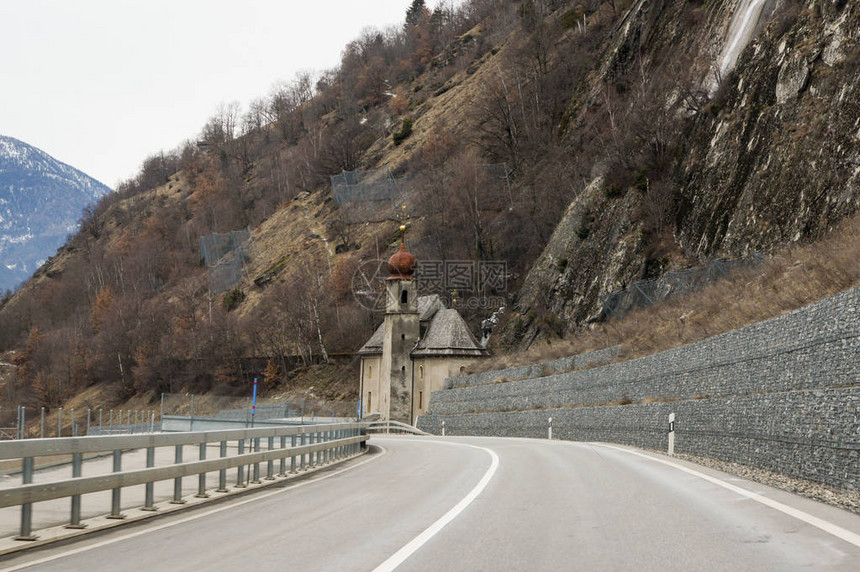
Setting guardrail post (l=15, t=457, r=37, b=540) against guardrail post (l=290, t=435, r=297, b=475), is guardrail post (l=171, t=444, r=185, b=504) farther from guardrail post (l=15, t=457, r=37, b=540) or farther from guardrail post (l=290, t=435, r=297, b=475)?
guardrail post (l=290, t=435, r=297, b=475)

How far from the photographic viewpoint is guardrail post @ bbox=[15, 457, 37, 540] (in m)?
7.67

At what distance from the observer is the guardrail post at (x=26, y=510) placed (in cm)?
767

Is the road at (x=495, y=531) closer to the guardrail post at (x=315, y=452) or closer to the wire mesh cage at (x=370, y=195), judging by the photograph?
the guardrail post at (x=315, y=452)

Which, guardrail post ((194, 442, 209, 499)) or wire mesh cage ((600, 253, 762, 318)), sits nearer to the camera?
guardrail post ((194, 442, 209, 499))

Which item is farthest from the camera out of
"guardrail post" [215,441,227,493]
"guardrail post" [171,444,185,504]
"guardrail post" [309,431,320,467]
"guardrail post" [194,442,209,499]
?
"guardrail post" [309,431,320,467]

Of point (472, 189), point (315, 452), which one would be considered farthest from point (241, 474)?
point (472, 189)

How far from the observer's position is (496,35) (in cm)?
12538

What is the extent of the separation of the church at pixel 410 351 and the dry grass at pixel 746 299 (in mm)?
27670

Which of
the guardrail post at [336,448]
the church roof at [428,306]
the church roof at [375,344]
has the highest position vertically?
the church roof at [428,306]

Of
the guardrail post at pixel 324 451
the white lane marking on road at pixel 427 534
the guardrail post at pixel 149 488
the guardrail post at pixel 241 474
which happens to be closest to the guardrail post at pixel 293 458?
the guardrail post at pixel 324 451

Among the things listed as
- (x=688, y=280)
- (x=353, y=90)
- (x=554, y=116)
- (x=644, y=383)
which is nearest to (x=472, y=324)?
(x=554, y=116)

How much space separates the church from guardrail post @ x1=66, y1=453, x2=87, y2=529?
2264 inches

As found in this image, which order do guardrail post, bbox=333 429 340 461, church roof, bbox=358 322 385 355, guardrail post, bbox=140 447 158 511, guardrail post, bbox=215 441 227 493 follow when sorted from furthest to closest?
church roof, bbox=358 322 385 355, guardrail post, bbox=333 429 340 461, guardrail post, bbox=215 441 227 493, guardrail post, bbox=140 447 158 511

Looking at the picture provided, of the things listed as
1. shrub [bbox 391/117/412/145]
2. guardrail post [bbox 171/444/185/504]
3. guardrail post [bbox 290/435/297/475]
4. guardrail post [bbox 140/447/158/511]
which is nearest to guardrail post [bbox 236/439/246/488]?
guardrail post [bbox 171/444/185/504]
